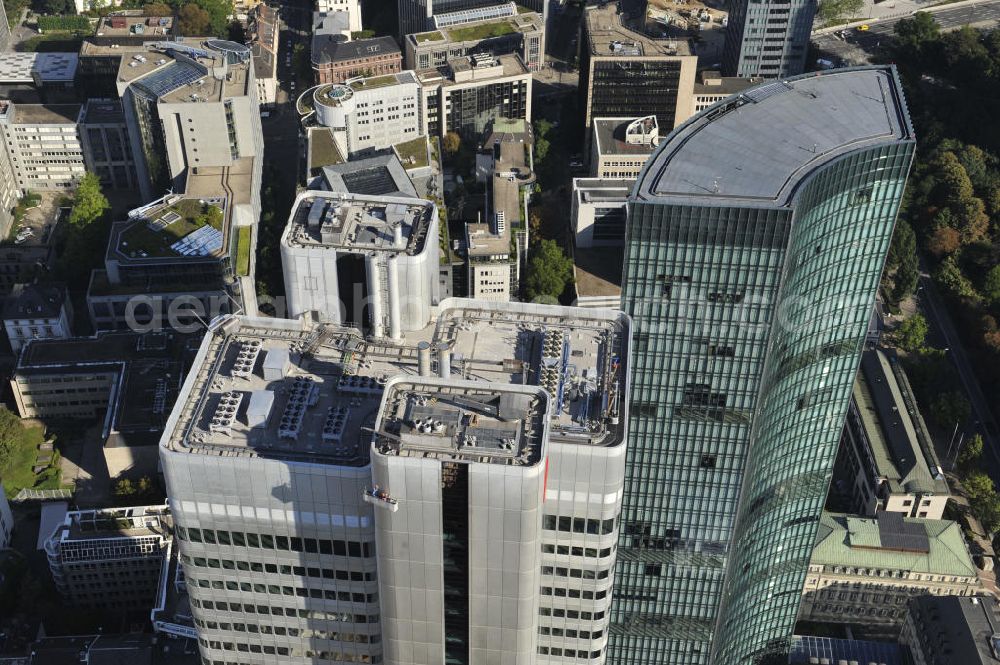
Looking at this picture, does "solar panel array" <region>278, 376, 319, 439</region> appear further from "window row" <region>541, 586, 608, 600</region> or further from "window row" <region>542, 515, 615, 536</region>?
"window row" <region>541, 586, 608, 600</region>

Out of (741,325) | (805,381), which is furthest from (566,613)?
(805,381)

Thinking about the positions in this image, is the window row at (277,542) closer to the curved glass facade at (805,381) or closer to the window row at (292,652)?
the window row at (292,652)

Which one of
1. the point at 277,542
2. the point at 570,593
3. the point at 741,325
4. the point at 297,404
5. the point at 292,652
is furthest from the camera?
the point at 741,325

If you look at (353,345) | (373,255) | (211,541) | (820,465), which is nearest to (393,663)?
(211,541)

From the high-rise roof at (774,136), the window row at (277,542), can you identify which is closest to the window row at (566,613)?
the window row at (277,542)

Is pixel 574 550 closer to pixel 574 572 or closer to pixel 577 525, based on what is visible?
pixel 574 572

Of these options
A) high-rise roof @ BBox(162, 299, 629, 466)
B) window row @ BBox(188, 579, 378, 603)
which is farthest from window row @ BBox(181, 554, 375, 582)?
high-rise roof @ BBox(162, 299, 629, 466)
